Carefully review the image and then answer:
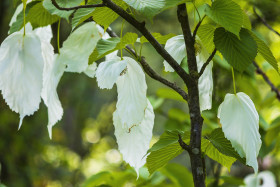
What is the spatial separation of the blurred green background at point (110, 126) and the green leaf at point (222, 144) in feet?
0.50

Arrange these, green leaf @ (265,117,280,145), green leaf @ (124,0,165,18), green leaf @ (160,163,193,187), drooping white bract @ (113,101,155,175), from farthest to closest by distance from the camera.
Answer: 1. green leaf @ (265,117,280,145)
2. green leaf @ (160,163,193,187)
3. drooping white bract @ (113,101,155,175)
4. green leaf @ (124,0,165,18)

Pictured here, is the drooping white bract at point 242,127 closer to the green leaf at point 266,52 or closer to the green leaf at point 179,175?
the green leaf at point 266,52

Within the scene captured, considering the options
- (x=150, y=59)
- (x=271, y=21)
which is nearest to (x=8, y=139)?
(x=150, y=59)

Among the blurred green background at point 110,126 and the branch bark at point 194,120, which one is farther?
the blurred green background at point 110,126

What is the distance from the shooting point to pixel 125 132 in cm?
46

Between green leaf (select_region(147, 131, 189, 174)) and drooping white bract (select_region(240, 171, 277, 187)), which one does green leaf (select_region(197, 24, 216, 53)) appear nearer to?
green leaf (select_region(147, 131, 189, 174))

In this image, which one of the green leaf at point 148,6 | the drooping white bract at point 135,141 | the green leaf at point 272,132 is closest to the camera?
the green leaf at point 148,6

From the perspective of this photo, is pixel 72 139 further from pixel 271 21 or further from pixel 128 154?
pixel 128 154

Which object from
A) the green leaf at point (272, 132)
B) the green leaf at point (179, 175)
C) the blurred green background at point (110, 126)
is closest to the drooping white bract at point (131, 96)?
the blurred green background at point (110, 126)

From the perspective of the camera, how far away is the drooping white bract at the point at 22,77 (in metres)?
0.41

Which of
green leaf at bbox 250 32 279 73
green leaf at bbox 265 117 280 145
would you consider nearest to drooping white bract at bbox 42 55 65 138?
green leaf at bbox 250 32 279 73

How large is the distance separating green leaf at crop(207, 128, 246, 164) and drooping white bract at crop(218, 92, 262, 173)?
27 millimetres

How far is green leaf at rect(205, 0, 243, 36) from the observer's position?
38 centimetres

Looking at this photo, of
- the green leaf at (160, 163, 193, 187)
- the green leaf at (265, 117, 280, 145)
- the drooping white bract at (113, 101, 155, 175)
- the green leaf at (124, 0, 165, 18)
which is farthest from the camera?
the green leaf at (265, 117, 280, 145)
